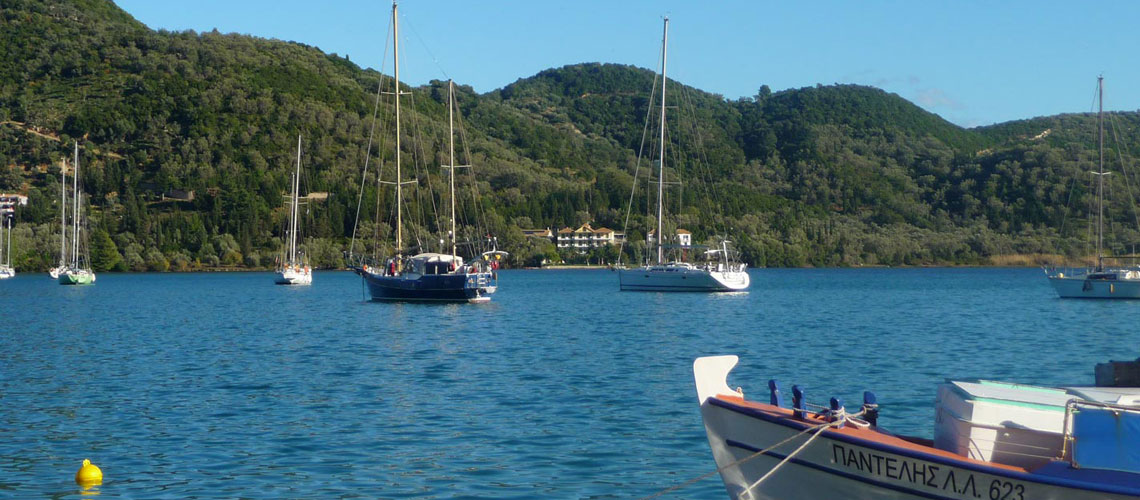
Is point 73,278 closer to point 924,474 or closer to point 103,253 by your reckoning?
point 103,253

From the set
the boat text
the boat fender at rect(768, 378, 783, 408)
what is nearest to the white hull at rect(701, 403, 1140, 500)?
the boat text

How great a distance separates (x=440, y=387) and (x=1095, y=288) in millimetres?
54915

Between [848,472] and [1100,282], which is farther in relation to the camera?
[1100,282]

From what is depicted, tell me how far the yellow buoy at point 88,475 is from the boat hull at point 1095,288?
2520 inches

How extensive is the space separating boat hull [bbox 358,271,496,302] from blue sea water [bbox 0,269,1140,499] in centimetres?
293

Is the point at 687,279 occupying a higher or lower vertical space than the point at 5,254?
lower

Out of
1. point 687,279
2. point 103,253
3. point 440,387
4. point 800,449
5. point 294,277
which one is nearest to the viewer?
point 800,449

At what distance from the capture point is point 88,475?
49.3 ft

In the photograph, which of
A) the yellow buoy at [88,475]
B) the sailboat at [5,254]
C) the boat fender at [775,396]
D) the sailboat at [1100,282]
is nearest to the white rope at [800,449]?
the boat fender at [775,396]

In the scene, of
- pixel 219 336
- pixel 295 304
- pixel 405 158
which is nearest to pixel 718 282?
pixel 295 304

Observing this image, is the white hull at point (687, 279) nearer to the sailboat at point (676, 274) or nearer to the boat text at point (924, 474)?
the sailboat at point (676, 274)

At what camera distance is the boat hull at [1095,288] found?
6538cm

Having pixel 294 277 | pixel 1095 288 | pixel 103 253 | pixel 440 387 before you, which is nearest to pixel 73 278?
pixel 294 277

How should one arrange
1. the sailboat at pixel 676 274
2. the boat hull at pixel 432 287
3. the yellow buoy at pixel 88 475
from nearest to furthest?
the yellow buoy at pixel 88 475
the boat hull at pixel 432 287
the sailboat at pixel 676 274
